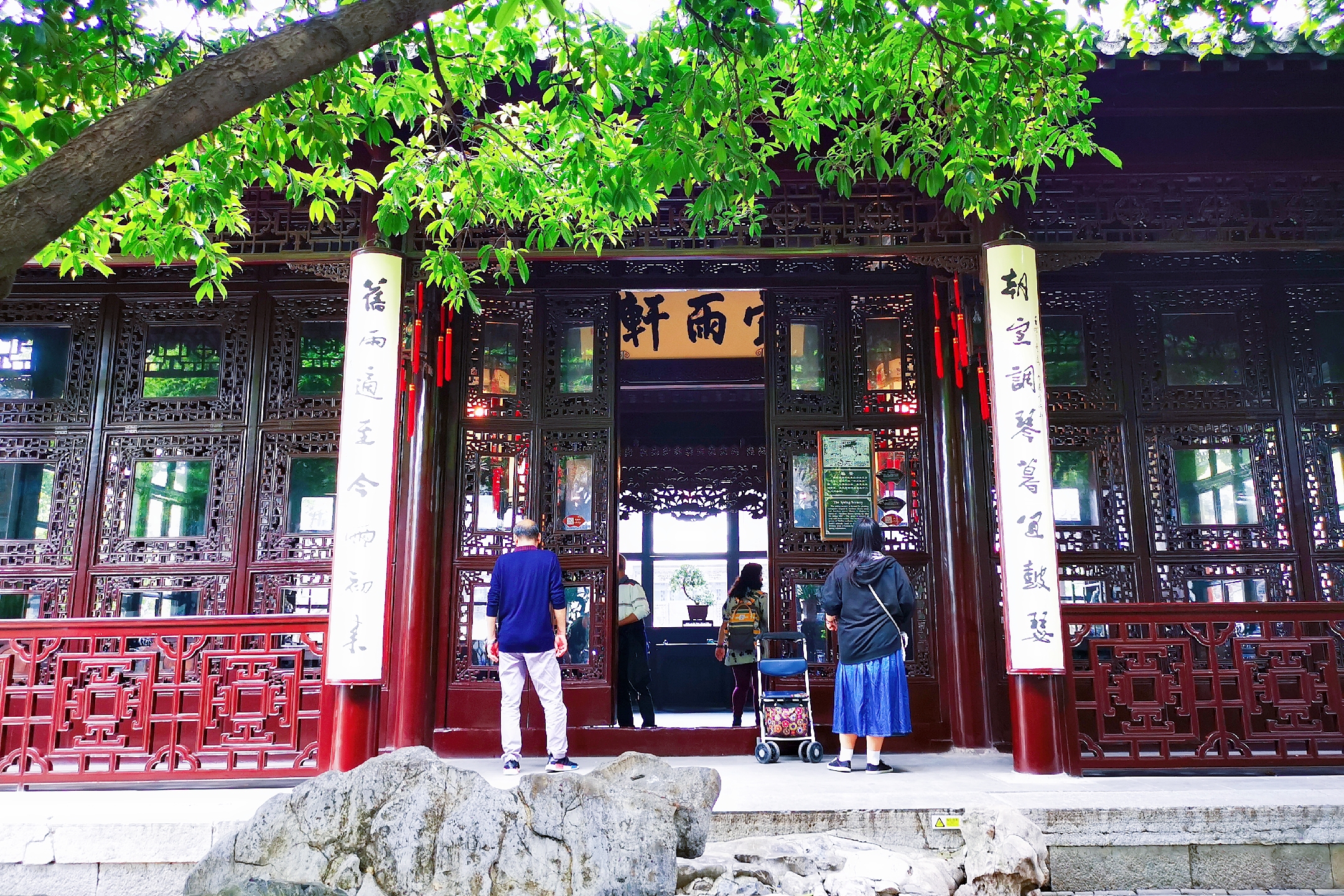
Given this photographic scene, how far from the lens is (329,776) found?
310 centimetres

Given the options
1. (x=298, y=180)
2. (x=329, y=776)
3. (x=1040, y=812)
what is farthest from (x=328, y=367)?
(x=1040, y=812)

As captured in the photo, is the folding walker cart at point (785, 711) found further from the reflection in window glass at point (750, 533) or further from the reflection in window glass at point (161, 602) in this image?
the reflection in window glass at point (750, 533)

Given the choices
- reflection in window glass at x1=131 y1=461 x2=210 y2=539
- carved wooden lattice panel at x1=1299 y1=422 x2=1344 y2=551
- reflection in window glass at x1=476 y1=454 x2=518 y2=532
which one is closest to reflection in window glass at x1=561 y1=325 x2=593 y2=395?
reflection in window glass at x1=476 y1=454 x2=518 y2=532

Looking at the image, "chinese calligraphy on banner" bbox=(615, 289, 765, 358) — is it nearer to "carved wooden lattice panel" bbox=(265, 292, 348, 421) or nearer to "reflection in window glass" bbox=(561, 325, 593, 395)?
"reflection in window glass" bbox=(561, 325, 593, 395)

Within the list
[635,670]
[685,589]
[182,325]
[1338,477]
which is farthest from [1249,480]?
[182,325]

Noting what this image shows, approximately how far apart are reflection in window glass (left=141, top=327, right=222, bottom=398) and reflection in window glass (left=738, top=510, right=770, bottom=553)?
20.4 ft

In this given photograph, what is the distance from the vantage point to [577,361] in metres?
6.64

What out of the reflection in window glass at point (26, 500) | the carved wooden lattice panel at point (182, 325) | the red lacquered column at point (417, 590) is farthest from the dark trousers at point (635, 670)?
the reflection in window glass at point (26, 500)

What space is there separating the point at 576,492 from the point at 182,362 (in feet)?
9.37

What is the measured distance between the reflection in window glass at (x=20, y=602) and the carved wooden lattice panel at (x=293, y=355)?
1.84 m

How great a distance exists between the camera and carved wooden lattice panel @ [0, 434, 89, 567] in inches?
246

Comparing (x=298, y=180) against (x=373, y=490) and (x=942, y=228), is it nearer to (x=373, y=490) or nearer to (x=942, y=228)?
(x=373, y=490)

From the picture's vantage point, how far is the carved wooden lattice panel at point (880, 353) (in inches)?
259

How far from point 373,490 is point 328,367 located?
68.7 inches
